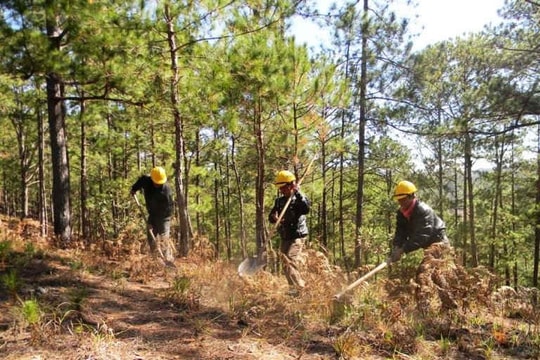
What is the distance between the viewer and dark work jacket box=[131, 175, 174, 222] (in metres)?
6.58

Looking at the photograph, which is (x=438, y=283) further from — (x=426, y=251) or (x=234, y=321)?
(x=234, y=321)

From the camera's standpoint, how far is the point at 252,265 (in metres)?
5.61

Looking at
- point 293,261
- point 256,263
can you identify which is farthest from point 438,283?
point 256,263

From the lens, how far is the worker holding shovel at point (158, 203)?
648cm

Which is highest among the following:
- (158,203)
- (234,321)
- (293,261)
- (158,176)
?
(158,176)

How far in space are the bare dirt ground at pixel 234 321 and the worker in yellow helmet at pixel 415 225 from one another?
53 centimetres

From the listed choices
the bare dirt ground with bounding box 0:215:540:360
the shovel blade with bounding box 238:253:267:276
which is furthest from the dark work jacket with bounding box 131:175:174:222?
the shovel blade with bounding box 238:253:267:276

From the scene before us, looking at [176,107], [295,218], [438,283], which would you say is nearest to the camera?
[438,283]

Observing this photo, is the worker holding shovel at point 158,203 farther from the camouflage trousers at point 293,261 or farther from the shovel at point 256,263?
the camouflage trousers at point 293,261

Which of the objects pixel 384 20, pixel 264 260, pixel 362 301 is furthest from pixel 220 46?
pixel 384 20

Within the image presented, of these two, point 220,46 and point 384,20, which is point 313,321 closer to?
point 220,46

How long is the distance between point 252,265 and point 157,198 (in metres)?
2.17

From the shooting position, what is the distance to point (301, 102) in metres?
8.27

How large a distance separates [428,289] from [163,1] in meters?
5.91
